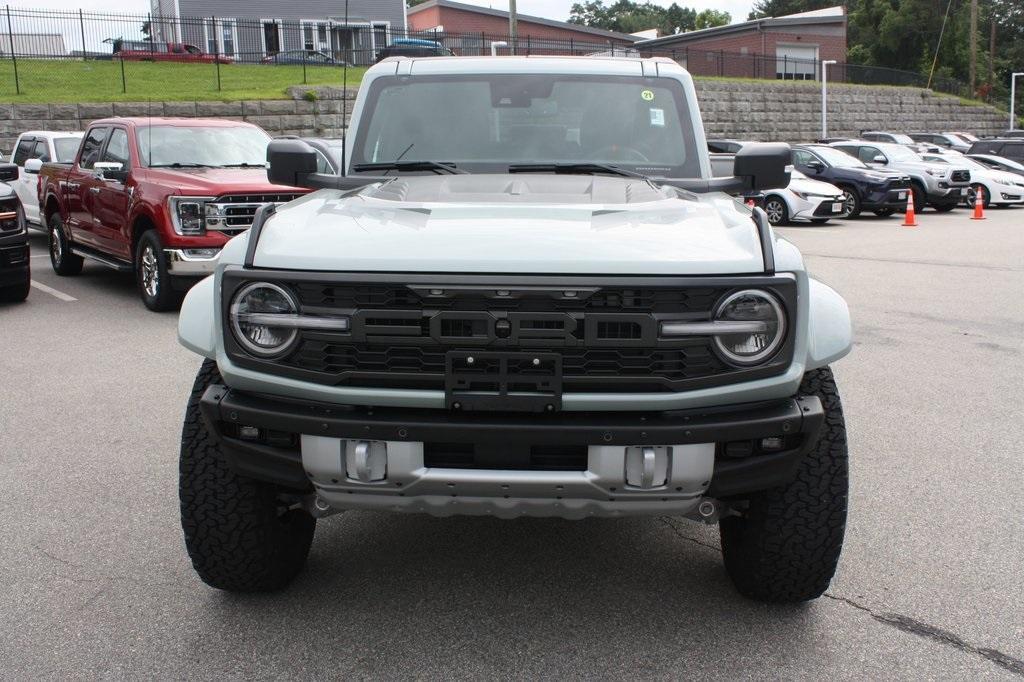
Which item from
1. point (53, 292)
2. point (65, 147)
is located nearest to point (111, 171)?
point (53, 292)

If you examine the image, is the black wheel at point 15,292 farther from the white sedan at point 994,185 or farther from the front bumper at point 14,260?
the white sedan at point 994,185

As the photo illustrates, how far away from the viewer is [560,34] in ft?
207

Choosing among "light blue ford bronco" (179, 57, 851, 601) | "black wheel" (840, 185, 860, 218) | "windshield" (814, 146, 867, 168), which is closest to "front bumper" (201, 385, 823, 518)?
"light blue ford bronco" (179, 57, 851, 601)

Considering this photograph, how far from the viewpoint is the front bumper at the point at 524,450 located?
295 cm

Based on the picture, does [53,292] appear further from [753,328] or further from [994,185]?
[994,185]

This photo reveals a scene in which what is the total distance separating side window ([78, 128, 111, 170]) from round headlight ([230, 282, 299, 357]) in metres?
9.19

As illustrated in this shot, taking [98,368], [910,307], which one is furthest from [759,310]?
[910,307]

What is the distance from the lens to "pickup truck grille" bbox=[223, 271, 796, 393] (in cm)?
295

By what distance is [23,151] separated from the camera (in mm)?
16406

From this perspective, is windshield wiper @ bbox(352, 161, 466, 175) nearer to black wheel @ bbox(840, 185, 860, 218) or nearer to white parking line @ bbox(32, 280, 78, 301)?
white parking line @ bbox(32, 280, 78, 301)

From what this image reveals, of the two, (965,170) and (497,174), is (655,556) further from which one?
(965,170)

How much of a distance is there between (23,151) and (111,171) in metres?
6.69

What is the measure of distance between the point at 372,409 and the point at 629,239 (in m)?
0.89

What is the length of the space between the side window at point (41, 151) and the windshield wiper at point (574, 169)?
42.7ft
